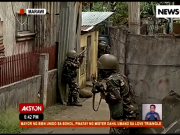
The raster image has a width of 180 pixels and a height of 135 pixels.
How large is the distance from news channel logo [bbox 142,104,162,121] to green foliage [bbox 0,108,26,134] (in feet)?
9.09

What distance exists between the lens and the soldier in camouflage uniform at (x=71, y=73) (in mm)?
10359

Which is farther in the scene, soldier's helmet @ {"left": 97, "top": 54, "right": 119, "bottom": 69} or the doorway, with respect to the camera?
the doorway

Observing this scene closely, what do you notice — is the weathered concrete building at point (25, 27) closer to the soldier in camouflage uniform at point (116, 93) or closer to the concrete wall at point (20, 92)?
the concrete wall at point (20, 92)

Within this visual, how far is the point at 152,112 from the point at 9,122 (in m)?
3.09

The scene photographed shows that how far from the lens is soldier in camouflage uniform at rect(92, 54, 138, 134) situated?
5.04m

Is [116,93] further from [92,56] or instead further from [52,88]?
[92,56]

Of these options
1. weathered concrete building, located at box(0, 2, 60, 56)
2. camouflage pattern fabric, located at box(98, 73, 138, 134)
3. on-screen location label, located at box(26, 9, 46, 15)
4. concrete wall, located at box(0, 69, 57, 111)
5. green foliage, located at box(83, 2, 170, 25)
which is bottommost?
concrete wall, located at box(0, 69, 57, 111)

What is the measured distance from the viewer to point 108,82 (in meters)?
5.08

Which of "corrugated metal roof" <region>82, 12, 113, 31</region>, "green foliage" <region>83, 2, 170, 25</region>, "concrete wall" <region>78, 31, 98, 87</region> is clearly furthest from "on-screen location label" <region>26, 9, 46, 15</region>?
"green foliage" <region>83, 2, 170, 25</region>

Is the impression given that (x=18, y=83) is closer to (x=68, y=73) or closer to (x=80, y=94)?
(x=68, y=73)

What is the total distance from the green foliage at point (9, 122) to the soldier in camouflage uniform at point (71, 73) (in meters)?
3.16

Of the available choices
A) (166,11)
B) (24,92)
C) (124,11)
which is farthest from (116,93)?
(124,11)

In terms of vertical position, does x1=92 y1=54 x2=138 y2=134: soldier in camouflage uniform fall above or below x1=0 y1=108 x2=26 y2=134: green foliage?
above

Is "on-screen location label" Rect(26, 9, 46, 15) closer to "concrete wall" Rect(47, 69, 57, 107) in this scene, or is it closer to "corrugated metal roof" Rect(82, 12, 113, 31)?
"concrete wall" Rect(47, 69, 57, 107)
